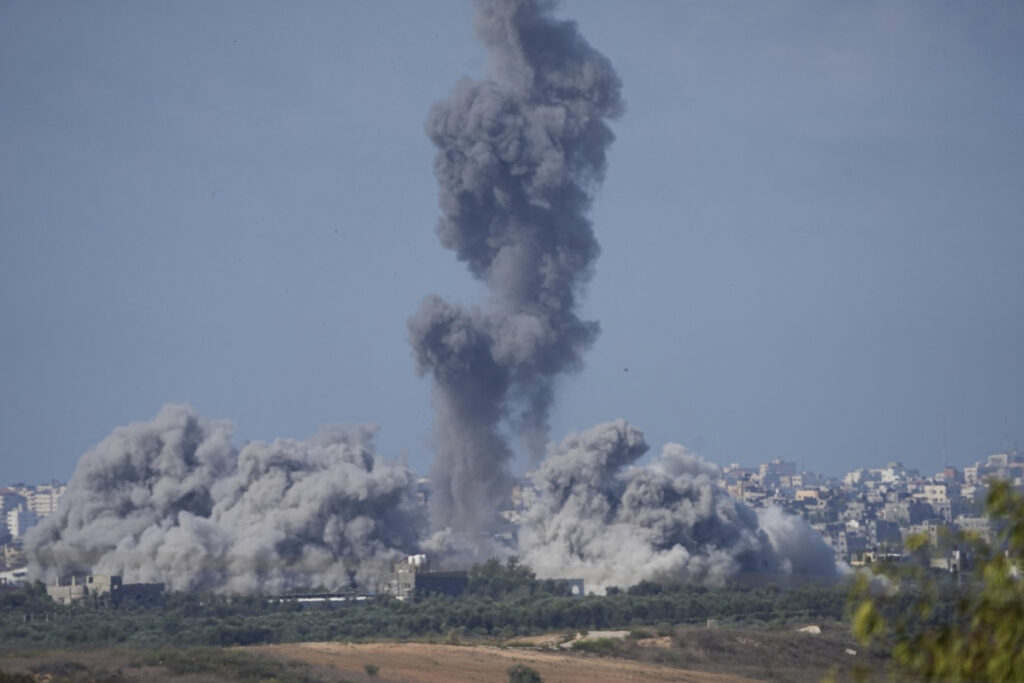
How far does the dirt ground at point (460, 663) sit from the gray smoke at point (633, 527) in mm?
20223

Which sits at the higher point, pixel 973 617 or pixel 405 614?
pixel 405 614

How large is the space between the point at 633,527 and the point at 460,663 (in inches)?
1049

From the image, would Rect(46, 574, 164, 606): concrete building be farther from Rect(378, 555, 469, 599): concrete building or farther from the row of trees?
Rect(378, 555, 469, 599): concrete building

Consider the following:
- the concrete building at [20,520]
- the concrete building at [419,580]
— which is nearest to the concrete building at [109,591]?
the concrete building at [419,580]

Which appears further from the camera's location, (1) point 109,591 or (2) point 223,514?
(2) point 223,514

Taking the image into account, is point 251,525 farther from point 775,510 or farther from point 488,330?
point 775,510

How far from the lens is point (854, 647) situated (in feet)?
163

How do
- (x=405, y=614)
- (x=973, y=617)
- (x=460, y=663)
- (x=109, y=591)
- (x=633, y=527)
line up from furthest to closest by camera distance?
1. (x=633, y=527)
2. (x=109, y=591)
3. (x=405, y=614)
4. (x=460, y=663)
5. (x=973, y=617)

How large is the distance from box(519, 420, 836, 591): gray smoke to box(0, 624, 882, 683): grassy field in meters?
15.0

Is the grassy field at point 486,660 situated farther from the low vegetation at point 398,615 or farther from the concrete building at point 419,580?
the concrete building at point 419,580

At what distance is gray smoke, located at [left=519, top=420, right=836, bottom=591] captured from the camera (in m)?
69.4

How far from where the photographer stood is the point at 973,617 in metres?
13.2

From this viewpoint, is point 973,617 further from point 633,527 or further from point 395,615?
point 633,527

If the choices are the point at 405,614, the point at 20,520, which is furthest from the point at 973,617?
the point at 20,520
